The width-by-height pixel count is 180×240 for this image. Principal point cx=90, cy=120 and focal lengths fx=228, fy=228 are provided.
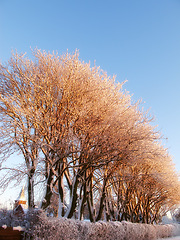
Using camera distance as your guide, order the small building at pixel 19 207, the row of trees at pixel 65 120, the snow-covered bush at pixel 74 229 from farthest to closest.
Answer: the row of trees at pixel 65 120 → the small building at pixel 19 207 → the snow-covered bush at pixel 74 229

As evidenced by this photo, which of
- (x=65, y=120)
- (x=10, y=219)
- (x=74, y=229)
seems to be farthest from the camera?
(x=65, y=120)

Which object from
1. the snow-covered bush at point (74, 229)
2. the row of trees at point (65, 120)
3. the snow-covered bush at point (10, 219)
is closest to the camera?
the snow-covered bush at point (10, 219)

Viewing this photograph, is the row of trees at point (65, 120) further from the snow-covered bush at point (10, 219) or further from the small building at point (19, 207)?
the snow-covered bush at point (10, 219)

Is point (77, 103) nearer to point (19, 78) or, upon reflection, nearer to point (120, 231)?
point (19, 78)

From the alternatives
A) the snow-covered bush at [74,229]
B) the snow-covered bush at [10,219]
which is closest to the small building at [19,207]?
the snow-covered bush at [10,219]

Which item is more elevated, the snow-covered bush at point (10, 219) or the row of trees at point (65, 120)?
the row of trees at point (65, 120)

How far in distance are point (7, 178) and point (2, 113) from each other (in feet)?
10.3

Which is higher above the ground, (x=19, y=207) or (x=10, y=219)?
(x=19, y=207)

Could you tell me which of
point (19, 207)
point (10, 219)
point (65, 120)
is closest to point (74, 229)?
point (10, 219)

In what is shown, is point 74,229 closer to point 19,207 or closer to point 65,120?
point 65,120

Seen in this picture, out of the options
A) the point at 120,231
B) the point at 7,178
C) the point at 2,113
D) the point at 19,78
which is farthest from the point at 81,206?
the point at 19,78

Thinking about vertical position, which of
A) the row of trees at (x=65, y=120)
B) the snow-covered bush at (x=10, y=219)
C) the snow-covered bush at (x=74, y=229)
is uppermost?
the row of trees at (x=65, y=120)

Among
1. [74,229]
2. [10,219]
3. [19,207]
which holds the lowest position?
[74,229]

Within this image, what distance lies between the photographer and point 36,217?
7262 mm
